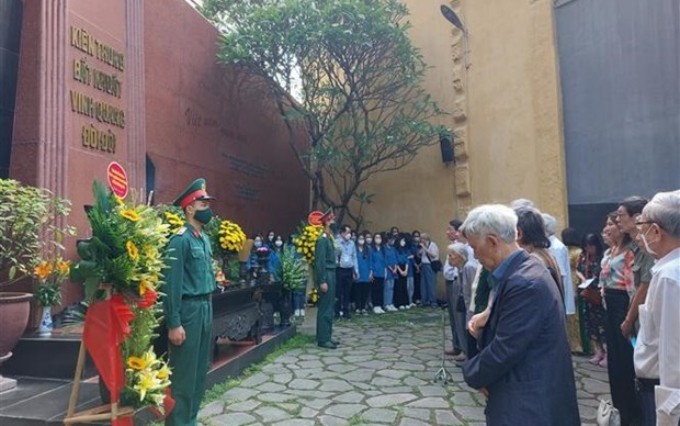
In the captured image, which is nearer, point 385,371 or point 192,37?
point 385,371

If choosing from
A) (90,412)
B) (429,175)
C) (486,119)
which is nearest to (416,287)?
(429,175)

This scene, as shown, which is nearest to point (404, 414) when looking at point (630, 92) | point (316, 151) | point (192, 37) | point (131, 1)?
point (630, 92)

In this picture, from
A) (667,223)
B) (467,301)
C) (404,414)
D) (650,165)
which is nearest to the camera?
(667,223)

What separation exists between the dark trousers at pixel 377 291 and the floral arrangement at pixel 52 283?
6.75 meters

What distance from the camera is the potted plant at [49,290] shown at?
17.1 feet

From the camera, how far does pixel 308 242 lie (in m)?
8.08

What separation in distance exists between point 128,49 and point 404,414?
19.8ft

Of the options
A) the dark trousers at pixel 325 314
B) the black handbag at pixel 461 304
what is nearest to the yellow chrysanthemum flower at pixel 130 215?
the black handbag at pixel 461 304

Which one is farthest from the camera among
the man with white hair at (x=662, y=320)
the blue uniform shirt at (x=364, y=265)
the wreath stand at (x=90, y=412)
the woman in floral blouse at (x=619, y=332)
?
the blue uniform shirt at (x=364, y=265)

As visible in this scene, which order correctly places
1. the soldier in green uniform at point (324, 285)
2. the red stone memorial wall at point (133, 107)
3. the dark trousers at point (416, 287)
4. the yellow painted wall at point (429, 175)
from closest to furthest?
the red stone memorial wall at point (133, 107), the soldier in green uniform at point (324, 285), the dark trousers at point (416, 287), the yellow painted wall at point (429, 175)

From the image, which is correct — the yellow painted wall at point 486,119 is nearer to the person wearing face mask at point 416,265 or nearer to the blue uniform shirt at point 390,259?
the person wearing face mask at point 416,265

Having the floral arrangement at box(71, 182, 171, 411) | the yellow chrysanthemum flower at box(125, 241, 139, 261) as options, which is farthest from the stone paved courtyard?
the yellow chrysanthemum flower at box(125, 241, 139, 261)

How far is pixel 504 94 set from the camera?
372 inches

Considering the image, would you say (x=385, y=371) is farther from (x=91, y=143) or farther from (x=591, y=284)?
Result: (x=91, y=143)
